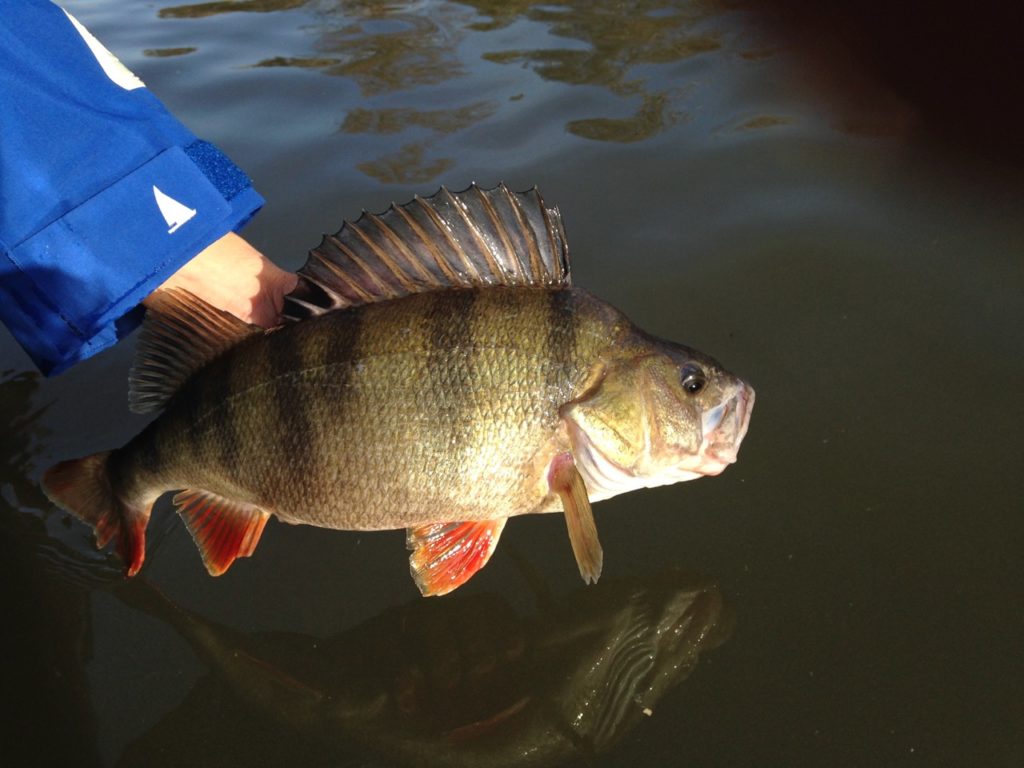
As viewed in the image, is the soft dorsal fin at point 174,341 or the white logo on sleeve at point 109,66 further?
the white logo on sleeve at point 109,66

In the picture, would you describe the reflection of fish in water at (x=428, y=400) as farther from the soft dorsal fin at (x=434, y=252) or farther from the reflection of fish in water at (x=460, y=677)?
the reflection of fish in water at (x=460, y=677)

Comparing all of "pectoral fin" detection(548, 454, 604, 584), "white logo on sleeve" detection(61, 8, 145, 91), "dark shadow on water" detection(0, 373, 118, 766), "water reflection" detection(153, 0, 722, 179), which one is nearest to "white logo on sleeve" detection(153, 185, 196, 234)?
"white logo on sleeve" detection(61, 8, 145, 91)

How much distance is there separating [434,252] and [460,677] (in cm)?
110

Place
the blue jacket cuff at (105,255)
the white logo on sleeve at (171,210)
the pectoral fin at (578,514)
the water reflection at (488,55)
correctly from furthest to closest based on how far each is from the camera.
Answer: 1. the water reflection at (488,55)
2. the white logo on sleeve at (171,210)
3. the blue jacket cuff at (105,255)
4. the pectoral fin at (578,514)

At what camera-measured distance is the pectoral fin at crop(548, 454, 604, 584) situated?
74.7 inches

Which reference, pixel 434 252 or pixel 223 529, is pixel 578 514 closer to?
pixel 434 252

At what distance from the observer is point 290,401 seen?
2018 millimetres

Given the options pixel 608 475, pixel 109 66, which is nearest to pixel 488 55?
pixel 109 66

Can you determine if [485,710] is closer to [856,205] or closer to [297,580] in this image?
[297,580]

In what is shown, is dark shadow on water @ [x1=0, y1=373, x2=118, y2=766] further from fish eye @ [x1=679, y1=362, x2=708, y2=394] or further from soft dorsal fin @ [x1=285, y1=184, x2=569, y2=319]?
fish eye @ [x1=679, y1=362, x2=708, y2=394]

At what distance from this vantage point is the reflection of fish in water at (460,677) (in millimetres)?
1901

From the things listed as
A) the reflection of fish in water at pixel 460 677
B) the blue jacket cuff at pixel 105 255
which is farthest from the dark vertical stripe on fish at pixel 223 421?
the reflection of fish in water at pixel 460 677

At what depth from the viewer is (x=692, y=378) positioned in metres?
2.09

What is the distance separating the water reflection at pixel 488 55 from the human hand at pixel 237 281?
4.93 feet
